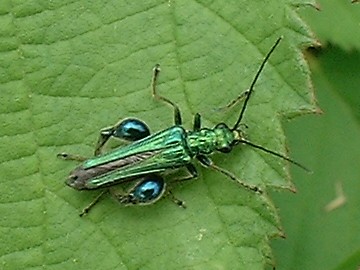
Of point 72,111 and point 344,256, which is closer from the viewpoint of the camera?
point 72,111

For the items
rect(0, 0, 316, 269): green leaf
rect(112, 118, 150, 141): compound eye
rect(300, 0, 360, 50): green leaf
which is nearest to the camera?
rect(0, 0, 316, 269): green leaf

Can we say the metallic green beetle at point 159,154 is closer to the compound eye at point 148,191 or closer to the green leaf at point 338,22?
the compound eye at point 148,191

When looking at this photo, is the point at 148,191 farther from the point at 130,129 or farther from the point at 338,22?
the point at 338,22

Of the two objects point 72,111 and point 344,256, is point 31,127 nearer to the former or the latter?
point 72,111

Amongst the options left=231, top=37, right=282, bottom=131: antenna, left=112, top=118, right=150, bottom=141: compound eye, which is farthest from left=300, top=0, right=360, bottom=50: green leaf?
left=112, top=118, right=150, bottom=141: compound eye

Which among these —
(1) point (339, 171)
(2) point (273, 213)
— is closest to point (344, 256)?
(1) point (339, 171)

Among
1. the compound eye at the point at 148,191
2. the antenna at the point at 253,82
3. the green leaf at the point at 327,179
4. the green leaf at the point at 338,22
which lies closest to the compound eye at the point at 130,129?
the compound eye at the point at 148,191

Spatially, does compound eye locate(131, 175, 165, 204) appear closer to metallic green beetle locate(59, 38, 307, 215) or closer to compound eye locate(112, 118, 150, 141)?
metallic green beetle locate(59, 38, 307, 215)
